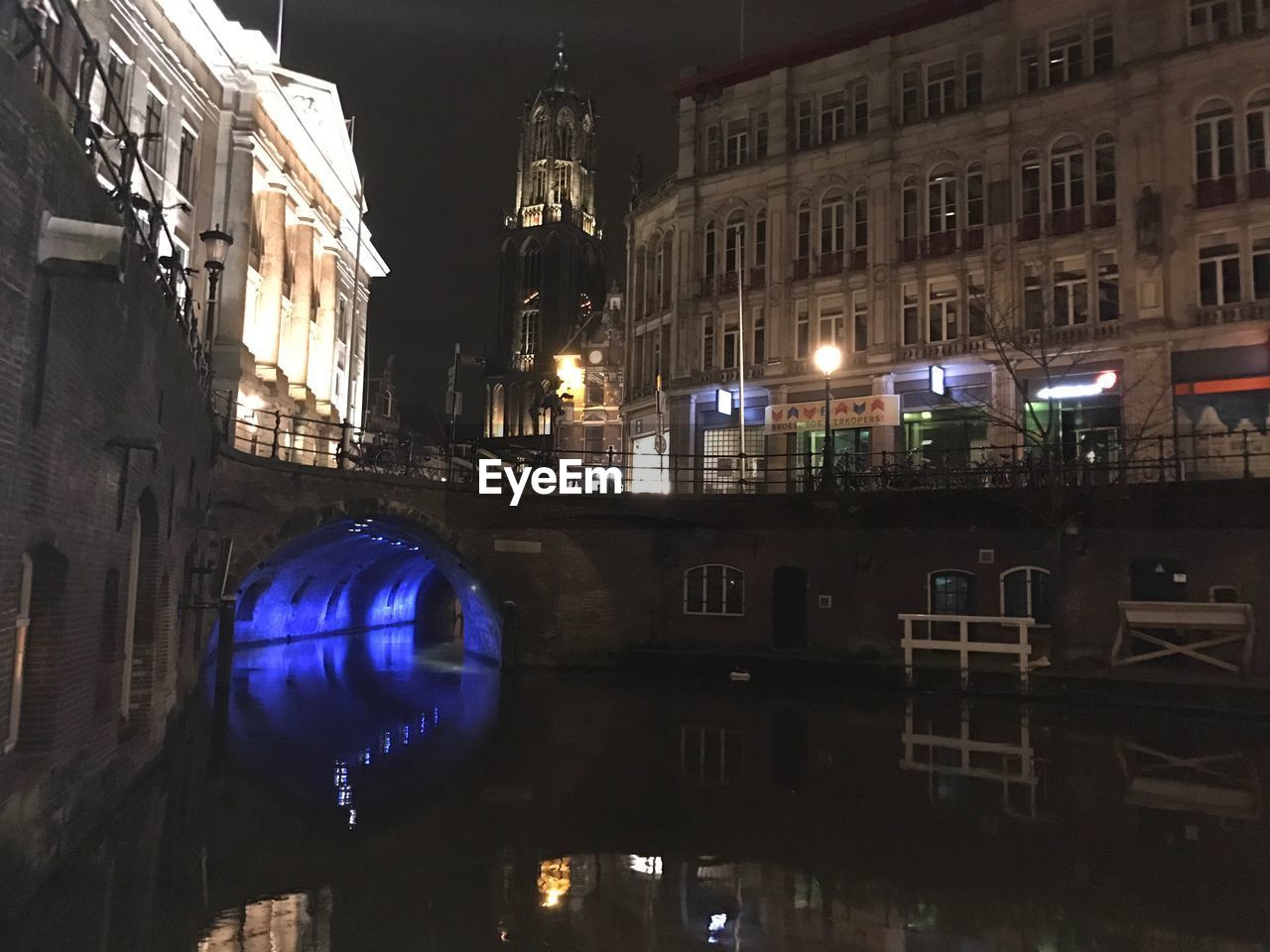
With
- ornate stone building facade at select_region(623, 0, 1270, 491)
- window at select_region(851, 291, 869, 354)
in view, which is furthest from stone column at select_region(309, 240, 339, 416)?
window at select_region(851, 291, 869, 354)

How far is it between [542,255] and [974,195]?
→ 66.6 meters

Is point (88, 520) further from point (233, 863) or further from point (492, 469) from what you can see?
point (492, 469)

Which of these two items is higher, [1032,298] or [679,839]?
[1032,298]

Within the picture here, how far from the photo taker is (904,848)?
361 inches

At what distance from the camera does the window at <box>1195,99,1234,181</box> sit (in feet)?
86.1

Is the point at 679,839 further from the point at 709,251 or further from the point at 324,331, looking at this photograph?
the point at 324,331

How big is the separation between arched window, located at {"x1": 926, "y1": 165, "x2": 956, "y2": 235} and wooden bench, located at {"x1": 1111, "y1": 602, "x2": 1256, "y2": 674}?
15921mm

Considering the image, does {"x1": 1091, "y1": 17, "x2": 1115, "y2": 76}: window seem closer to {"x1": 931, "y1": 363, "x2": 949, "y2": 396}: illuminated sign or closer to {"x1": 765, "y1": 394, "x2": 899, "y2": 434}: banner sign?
{"x1": 931, "y1": 363, "x2": 949, "y2": 396}: illuminated sign

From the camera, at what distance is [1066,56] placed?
2931cm

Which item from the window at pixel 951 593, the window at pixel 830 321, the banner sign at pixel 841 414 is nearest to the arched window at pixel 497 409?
the window at pixel 830 321

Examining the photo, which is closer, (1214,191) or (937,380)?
(1214,191)

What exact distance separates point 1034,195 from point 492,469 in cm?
1993

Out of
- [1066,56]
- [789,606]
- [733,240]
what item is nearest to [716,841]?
[789,606]

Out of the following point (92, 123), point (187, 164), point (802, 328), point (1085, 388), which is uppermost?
point (187, 164)
